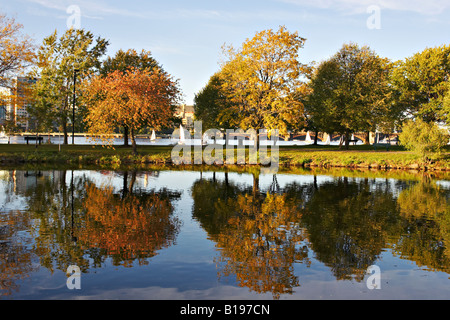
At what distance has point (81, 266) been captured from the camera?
33.7ft

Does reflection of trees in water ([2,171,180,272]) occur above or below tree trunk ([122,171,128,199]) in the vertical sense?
below

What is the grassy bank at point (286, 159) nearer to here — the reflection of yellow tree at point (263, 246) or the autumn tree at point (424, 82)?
the autumn tree at point (424, 82)

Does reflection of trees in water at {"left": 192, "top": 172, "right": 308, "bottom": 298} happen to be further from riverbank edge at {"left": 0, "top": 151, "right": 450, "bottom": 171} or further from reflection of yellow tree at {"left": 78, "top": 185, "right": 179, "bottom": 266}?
riverbank edge at {"left": 0, "top": 151, "right": 450, "bottom": 171}

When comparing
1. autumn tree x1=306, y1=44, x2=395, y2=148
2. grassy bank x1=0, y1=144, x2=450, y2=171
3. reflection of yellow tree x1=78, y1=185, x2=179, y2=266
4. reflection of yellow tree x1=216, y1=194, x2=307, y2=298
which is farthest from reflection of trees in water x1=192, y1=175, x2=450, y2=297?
autumn tree x1=306, y1=44, x2=395, y2=148

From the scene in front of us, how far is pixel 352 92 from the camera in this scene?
51.9 metres

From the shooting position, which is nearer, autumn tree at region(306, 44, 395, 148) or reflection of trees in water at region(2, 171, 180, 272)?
reflection of trees in water at region(2, 171, 180, 272)

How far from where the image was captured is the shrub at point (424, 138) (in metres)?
41.0

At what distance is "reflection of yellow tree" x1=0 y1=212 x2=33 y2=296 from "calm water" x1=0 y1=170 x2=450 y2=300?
0.03 meters

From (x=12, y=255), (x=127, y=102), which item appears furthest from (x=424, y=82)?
(x=12, y=255)

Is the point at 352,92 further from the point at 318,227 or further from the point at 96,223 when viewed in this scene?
the point at 96,223

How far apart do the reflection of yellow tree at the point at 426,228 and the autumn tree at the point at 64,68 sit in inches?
1824

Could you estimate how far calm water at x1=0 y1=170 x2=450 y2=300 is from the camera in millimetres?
9172

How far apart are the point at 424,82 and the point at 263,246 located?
2079 inches
